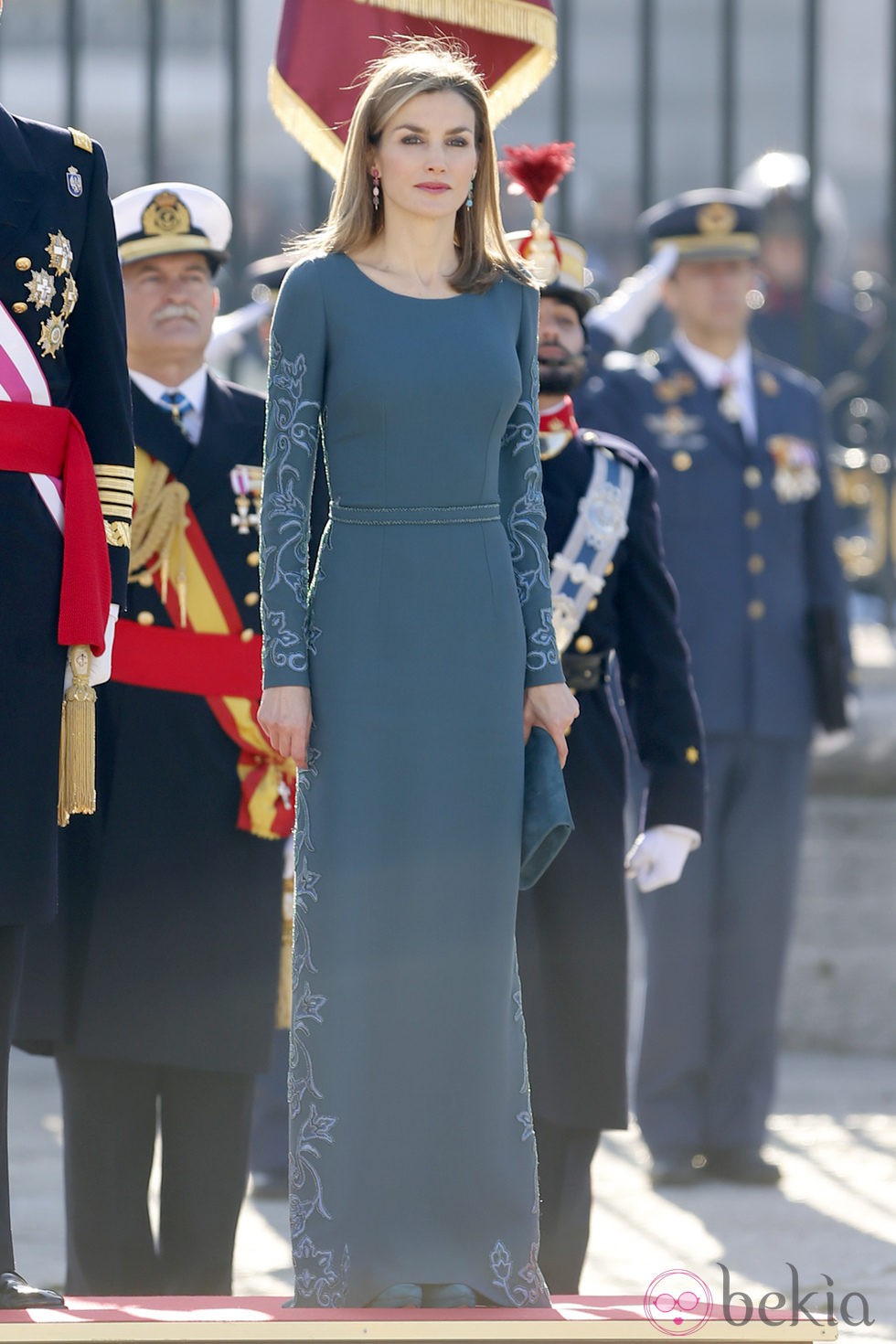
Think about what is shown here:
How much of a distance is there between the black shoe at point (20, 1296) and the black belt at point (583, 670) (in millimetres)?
1380

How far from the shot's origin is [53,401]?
322cm

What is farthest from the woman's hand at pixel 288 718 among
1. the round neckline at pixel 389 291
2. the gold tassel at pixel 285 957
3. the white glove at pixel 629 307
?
the white glove at pixel 629 307

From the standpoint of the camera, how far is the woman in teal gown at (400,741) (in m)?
3.19

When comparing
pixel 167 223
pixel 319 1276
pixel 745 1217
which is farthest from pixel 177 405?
pixel 745 1217

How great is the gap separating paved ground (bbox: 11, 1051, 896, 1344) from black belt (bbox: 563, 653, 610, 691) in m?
1.07

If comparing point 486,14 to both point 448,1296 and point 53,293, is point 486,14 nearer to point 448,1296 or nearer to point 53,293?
point 53,293

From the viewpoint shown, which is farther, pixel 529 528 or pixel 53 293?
pixel 529 528

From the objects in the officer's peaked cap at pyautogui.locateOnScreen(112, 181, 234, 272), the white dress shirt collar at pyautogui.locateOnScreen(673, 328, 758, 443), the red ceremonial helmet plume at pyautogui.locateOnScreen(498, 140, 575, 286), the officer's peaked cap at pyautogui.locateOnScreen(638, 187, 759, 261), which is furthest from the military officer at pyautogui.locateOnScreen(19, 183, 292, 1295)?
the officer's peaked cap at pyautogui.locateOnScreen(638, 187, 759, 261)

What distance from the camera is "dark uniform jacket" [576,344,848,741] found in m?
5.96

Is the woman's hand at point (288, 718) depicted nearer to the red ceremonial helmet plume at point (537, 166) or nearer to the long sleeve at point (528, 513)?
the long sleeve at point (528, 513)

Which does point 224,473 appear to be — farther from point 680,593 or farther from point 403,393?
point 680,593

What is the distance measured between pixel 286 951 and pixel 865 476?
315cm

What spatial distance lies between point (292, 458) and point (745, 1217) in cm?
268

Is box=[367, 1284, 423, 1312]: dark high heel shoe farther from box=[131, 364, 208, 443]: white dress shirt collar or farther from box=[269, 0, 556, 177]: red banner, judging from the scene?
box=[269, 0, 556, 177]: red banner
